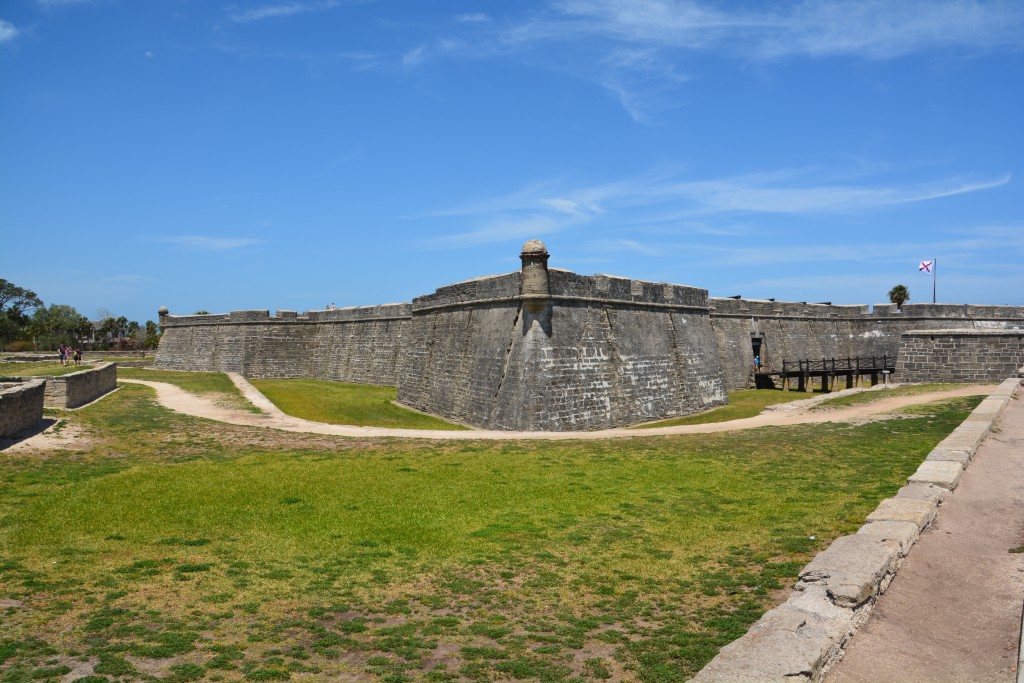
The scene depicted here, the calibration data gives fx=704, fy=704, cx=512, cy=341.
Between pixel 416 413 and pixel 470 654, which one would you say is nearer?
pixel 470 654

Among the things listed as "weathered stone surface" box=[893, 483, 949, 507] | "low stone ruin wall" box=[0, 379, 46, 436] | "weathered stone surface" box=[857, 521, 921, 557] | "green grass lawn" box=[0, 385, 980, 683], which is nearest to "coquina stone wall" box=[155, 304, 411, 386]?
"low stone ruin wall" box=[0, 379, 46, 436]

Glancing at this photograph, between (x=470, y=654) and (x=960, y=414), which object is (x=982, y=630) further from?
(x=960, y=414)

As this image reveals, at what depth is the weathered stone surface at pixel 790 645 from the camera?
3.84m

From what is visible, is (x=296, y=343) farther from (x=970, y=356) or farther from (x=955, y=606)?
→ (x=955, y=606)

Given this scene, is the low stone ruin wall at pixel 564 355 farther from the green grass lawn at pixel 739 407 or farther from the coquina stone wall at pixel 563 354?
the green grass lawn at pixel 739 407

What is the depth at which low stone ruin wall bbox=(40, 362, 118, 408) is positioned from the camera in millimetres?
17188

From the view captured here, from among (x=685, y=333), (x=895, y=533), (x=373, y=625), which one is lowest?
(x=373, y=625)

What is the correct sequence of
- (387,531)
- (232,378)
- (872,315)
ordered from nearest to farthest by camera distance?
1. (387,531)
2. (232,378)
3. (872,315)

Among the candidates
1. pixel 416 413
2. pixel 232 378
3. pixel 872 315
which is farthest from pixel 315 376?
pixel 872 315

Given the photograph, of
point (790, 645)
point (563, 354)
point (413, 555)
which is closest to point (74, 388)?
point (563, 354)

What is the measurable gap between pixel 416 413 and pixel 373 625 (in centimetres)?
1877

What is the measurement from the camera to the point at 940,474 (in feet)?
27.2

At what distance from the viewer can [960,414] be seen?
14.6 metres

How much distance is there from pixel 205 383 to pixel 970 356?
88.5 feet
